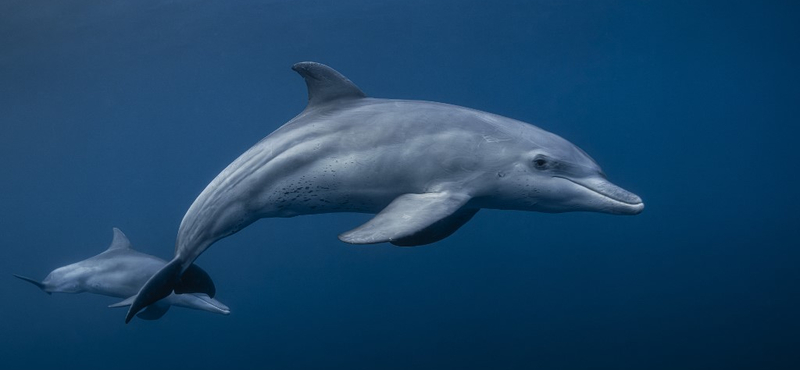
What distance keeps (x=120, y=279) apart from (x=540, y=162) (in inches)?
345

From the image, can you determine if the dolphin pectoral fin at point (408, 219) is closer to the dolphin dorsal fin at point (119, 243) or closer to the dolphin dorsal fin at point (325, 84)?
the dolphin dorsal fin at point (325, 84)

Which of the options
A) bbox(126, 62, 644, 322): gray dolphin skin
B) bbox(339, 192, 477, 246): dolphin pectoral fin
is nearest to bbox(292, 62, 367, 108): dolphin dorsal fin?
bbox(126, 62, 644, 322): gray dolphin skin

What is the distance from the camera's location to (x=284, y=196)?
4590mm

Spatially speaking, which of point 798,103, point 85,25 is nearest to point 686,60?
point 798,103

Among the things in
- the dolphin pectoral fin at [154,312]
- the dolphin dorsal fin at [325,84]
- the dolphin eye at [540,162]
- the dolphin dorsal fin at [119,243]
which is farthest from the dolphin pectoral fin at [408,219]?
the dolphin dorsal fin at [119,243]

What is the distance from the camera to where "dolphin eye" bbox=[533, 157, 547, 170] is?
408 centimetres

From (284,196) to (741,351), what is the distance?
11.7 metres

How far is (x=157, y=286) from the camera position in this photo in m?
5.11

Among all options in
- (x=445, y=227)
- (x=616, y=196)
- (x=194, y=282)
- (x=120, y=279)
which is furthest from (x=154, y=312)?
(x=616, y=196)

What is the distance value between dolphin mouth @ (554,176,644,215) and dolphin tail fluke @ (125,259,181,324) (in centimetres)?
370

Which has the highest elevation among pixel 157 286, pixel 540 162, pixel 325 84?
pixel 325 84

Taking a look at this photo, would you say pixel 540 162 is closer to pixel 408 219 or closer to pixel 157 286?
pixel 408 219

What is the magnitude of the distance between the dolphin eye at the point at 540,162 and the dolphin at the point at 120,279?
6810mm

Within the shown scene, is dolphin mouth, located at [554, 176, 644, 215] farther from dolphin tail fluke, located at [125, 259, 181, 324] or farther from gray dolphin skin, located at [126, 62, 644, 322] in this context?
dolphin tail fluke, located at [125, 259, 181, 324]
